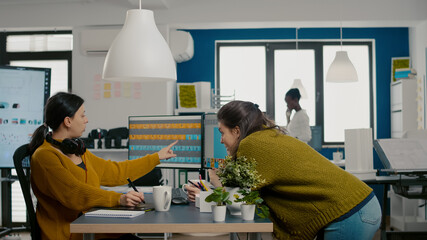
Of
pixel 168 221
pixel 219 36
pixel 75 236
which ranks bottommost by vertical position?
pixel 75 236

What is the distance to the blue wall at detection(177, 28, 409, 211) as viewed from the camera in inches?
247

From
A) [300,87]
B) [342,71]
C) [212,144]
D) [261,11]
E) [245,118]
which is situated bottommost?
[212,144]

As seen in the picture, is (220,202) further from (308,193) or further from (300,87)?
(300,87)

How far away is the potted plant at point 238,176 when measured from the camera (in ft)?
5.26

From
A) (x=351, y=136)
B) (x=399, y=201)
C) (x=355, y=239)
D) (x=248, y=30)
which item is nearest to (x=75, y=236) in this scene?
(x=355, y=239)

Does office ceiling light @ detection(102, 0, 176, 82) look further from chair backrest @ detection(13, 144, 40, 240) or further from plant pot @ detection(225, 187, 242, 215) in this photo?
plant pot @ detection(225, 187, 242, 215)

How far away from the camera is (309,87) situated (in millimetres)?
6426

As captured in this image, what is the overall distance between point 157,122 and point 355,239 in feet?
6.23

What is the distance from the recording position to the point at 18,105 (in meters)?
3.99

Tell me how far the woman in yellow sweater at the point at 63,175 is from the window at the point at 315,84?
4.43m

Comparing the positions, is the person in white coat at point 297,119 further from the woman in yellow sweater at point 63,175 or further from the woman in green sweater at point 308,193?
the woman in green sweater at point 308,193

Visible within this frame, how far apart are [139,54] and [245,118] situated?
681mm

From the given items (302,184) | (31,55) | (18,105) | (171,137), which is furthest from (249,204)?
(31,55)

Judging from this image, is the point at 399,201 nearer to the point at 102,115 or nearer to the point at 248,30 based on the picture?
the point at 248,30
